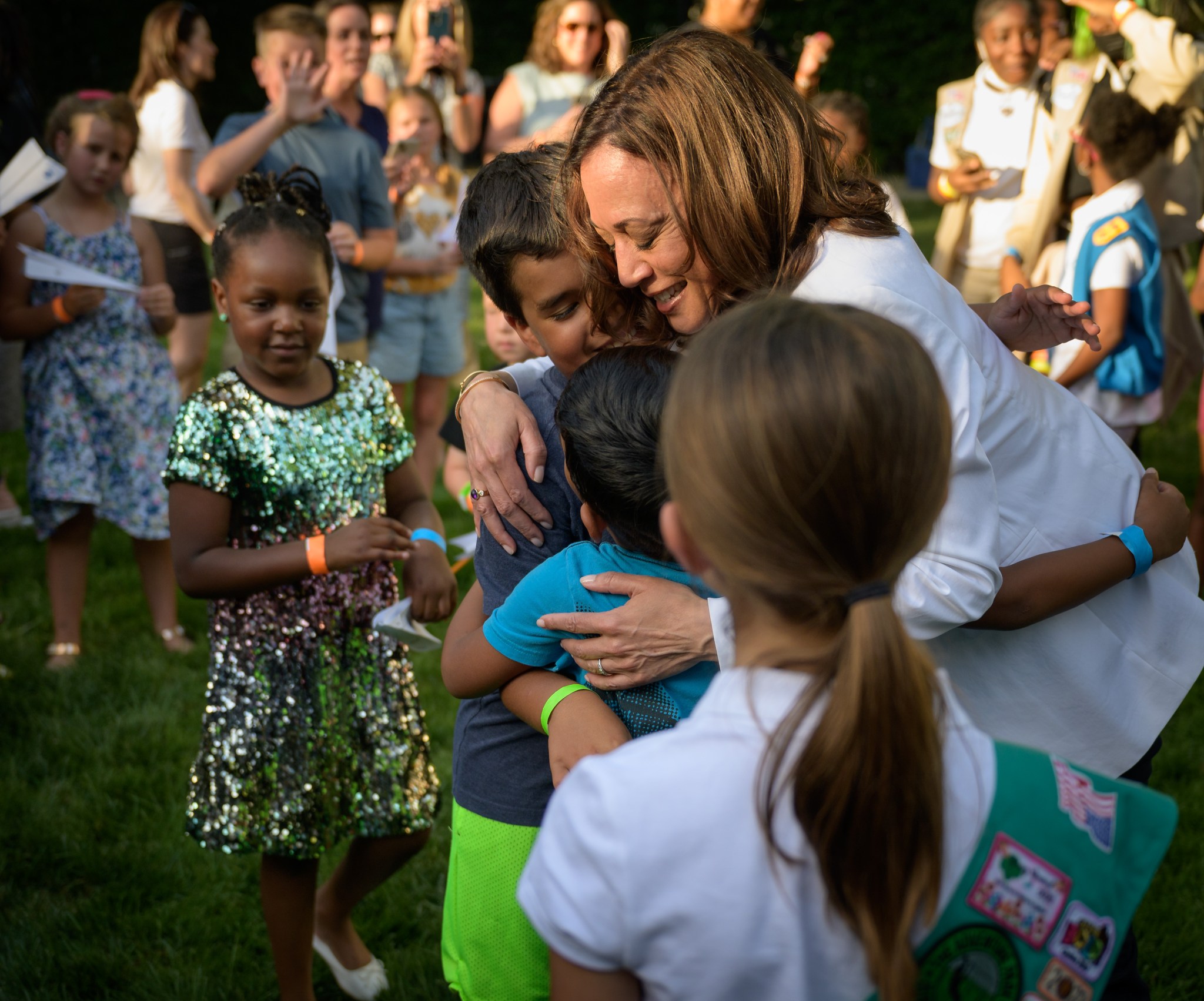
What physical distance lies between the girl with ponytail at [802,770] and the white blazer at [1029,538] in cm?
38

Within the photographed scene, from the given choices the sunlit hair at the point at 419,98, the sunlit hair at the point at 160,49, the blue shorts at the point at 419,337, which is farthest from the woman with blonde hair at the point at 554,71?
the sunlit hair at the point at 160,49

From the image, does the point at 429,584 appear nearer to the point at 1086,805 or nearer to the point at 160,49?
the point at 1086,805

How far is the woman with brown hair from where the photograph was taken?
1672 millimetres

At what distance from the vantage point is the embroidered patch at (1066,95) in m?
5.29

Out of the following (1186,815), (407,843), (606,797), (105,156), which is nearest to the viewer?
(606,797)

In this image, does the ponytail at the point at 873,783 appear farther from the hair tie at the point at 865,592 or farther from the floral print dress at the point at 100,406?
the floral print dress at the point at 100,406

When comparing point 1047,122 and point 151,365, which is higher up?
point 1047,122

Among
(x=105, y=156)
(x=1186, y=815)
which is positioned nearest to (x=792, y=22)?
(x=105, y=156)

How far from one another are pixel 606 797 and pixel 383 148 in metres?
5.29

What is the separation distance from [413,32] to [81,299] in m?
2.79

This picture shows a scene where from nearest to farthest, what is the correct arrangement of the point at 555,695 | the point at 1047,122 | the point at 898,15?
the point at 555,695, the point at 1047,122, the point at 898,15

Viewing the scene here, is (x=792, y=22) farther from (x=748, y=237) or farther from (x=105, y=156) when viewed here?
(x=748, y=237)

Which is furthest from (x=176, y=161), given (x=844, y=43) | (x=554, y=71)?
(x=844, y=43)

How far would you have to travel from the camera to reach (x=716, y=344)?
1.11 m
